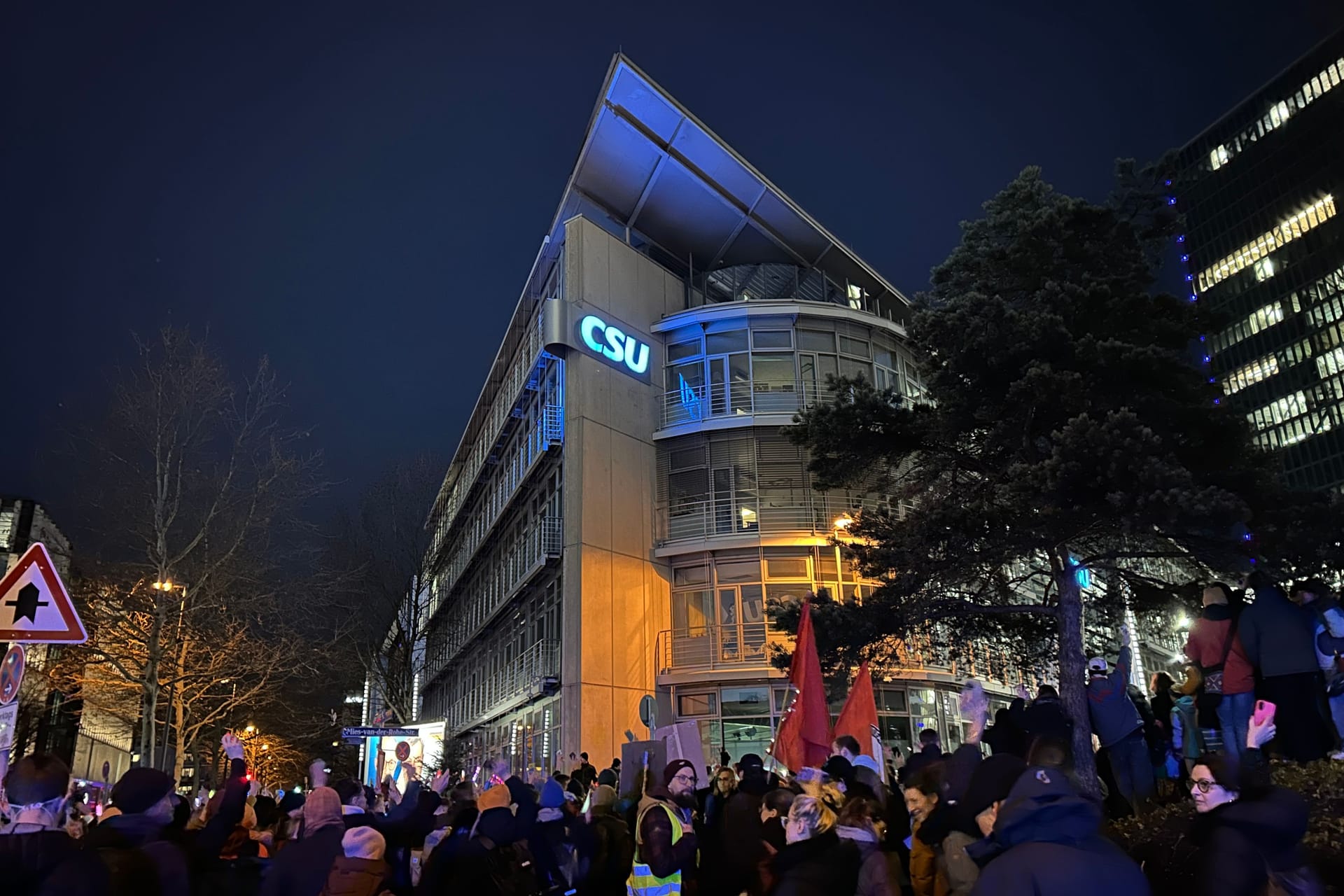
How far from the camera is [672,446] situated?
2936 centimetres

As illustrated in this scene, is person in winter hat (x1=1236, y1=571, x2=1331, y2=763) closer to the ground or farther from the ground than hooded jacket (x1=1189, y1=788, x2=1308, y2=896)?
farther from the ground

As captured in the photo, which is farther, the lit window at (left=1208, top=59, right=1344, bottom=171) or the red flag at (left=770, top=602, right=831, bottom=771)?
the lit window at (left=1208, top=59, right=1344, bottom=171)

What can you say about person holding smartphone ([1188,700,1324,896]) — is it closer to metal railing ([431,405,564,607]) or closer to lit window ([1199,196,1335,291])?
metal railing ([431,405,564,607])

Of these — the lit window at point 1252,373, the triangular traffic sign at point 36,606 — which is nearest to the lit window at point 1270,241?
the lit window at point 1252,373

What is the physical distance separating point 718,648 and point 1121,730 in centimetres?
1765

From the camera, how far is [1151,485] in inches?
558

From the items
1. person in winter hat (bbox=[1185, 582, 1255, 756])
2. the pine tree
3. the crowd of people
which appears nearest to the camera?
the crowd of people

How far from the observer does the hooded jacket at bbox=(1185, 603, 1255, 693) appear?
8.95 m

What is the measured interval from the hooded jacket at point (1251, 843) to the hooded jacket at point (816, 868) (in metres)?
1.42

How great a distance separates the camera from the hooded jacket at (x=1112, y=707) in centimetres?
949

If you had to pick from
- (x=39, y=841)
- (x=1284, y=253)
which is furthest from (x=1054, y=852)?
(x=1284, y=253)

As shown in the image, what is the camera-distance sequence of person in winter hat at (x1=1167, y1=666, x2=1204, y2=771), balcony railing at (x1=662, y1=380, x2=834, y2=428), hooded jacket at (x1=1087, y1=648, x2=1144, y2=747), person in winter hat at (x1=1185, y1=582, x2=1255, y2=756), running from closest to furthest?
person in winter hat at (x1=1185, y1=582, x2=1255, y2=756), hooded jacket at (x1=1087, y1=648, x2=1144, y2=747), person in winter hat at (x1=1167, y1=666, x2=1204, y2=771), balcony railing at (x1=662, y1=380, x2=834, y2=428)

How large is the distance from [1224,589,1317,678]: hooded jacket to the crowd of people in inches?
0.6

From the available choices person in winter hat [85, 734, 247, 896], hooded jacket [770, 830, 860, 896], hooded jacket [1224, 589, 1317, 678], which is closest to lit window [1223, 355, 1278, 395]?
hooded jacket [1224, 589, 1317, 678]
